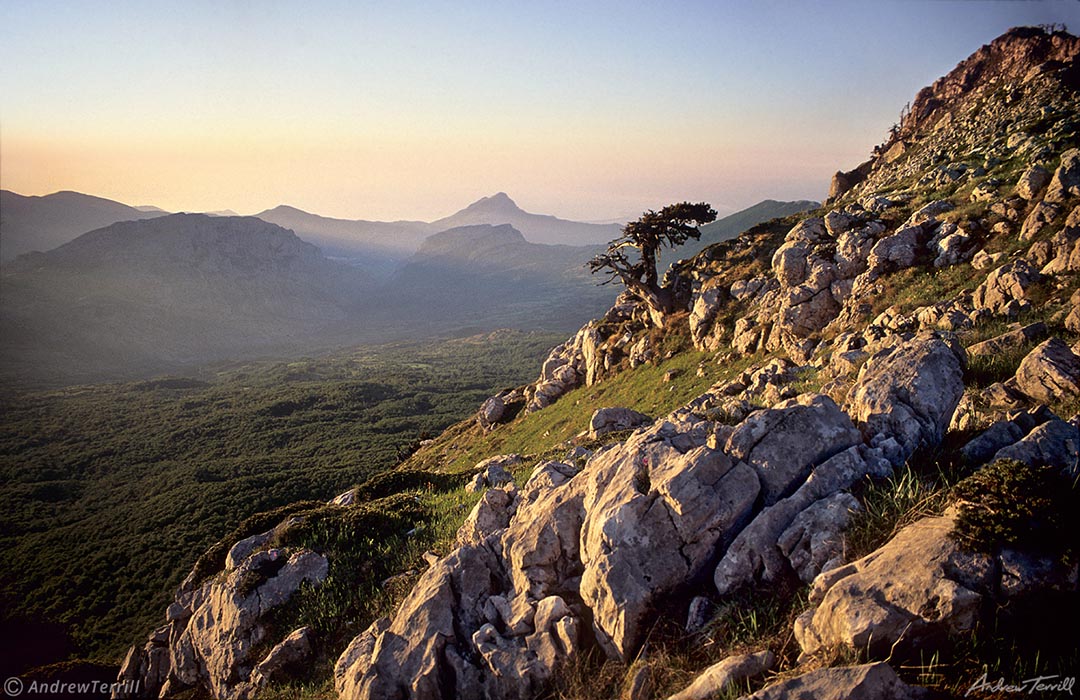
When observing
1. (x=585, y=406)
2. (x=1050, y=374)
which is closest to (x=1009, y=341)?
(x=1050, y=374)

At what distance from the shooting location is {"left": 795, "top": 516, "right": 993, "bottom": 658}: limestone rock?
6148 millimetres

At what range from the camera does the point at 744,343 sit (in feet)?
114

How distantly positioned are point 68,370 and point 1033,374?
265 meters

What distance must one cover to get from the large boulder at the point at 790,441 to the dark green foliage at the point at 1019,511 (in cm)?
258

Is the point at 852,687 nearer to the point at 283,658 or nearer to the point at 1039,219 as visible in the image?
the point at 283,658

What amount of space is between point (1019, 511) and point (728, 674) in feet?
14.8

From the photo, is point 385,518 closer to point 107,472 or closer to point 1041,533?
point 1041,533

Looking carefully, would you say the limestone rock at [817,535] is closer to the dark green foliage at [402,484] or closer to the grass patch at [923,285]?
the dark green foliage at [402,484]

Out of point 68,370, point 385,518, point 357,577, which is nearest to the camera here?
point 357,577

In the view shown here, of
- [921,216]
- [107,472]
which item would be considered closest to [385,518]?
[921,216]

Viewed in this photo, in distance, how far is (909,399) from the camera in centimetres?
1009

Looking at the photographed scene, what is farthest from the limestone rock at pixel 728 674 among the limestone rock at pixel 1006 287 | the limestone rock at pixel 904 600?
the limestone rock at pixel 1006 287
